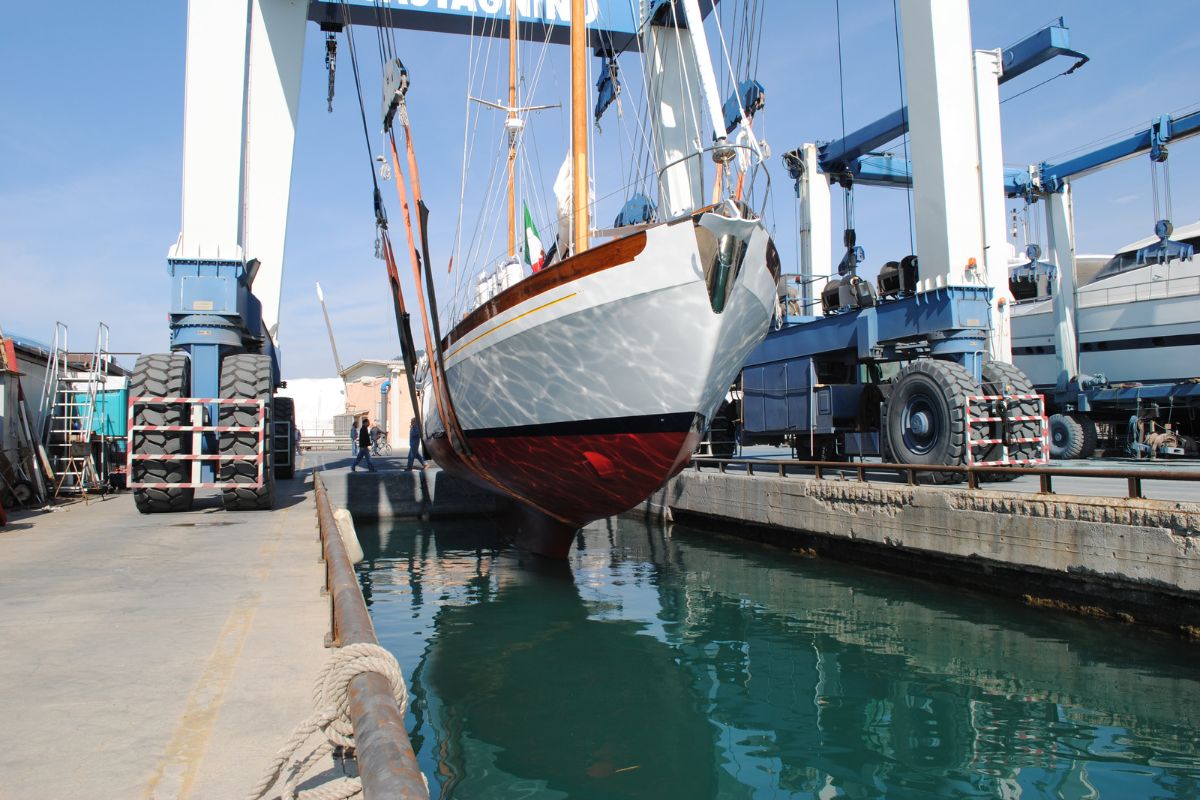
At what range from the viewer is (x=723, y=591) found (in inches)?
400

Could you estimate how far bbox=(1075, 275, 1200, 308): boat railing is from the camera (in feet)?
A: 70.9

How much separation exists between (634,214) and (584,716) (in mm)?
8249

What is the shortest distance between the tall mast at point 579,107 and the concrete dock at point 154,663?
192 inches

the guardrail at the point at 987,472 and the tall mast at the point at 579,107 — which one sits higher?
the tall mast at the point at 579,107

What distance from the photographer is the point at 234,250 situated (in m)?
11.9

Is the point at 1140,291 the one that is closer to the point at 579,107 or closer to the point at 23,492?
the point at 579,107

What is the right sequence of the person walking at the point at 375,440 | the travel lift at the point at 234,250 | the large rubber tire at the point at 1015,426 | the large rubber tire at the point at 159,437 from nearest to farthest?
the large rubber tire at the point at 159,437
the travel lift at the point at 234,250
the large rubber tire at the point at 1015,426
the person walking at the point at 375,440

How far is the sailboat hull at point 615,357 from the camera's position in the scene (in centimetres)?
732

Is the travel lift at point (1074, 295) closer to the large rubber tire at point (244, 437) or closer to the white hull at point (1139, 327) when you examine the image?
the white hull at point (1139, 327)

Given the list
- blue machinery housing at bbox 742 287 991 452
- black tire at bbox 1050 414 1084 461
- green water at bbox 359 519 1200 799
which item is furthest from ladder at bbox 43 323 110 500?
black tire at bbox 1050 414 1084 461

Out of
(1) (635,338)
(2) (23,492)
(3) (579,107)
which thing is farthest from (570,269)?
(2) (23,492)

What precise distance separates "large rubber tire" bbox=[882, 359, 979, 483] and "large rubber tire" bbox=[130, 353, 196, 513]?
10015 mm

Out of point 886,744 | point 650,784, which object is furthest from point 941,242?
point 650,784

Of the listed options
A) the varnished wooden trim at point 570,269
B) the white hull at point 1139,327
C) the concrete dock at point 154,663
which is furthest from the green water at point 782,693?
the white hull at point 1139,327
